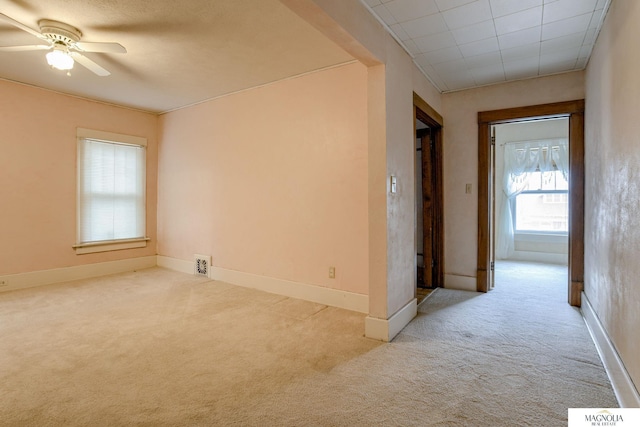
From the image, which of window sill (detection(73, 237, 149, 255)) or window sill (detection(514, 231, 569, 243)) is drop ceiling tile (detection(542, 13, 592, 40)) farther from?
window sill (detection(73, 237, 149, 255))

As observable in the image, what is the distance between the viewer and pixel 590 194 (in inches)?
116

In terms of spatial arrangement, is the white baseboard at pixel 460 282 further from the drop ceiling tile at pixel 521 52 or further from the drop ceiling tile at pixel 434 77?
the drop ceiling tile at pixel 521 52

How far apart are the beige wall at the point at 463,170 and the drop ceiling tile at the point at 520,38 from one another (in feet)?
3.34

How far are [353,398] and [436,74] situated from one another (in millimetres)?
3281

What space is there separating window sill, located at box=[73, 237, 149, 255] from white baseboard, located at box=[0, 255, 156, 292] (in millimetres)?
197

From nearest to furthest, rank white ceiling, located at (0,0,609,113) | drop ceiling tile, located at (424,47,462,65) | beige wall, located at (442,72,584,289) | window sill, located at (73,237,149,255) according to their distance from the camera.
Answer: white ceiling, located at (0,0,609,113), drop ceiling tile, located at (424,47,462,65), beige wall, located at (442,72,584,289), window sill, located at (73,237,149,255)

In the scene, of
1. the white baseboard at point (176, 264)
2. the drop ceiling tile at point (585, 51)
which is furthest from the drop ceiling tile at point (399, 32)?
the white baseboard at point (176, 264)

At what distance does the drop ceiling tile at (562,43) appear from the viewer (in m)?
2.69

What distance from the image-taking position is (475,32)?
8.61 ft

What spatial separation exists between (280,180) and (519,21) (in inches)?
105

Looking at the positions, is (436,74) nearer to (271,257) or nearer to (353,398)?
(271,257)

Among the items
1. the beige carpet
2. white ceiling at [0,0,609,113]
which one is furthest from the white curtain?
the beige carpet

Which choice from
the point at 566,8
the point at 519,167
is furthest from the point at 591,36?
the point at 519,167

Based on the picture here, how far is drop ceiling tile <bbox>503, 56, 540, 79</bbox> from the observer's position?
3162mm
